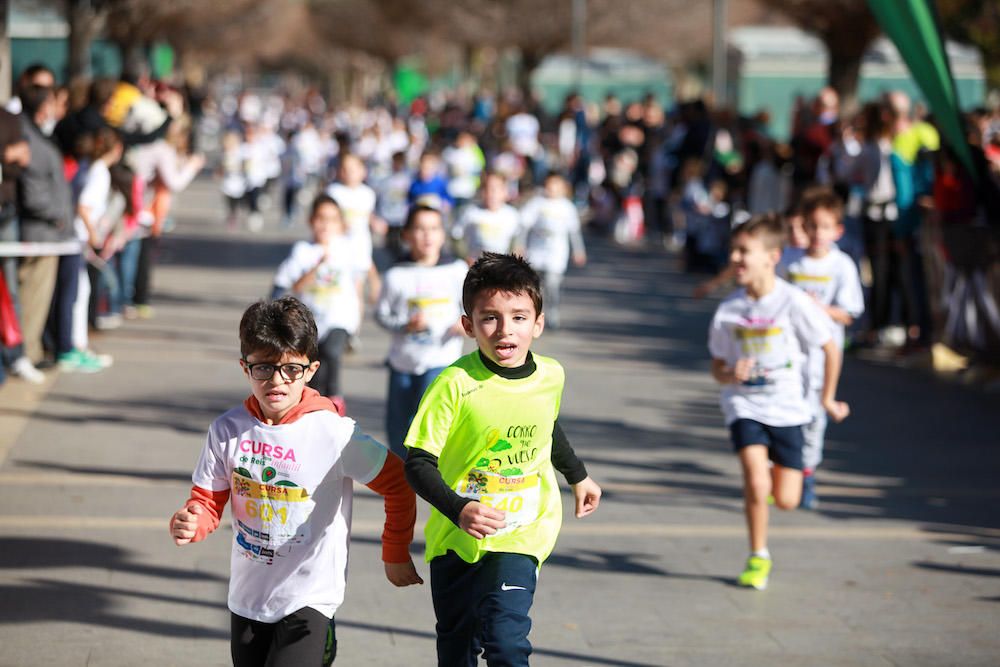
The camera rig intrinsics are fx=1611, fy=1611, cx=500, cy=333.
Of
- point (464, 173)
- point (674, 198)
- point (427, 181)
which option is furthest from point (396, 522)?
point (674, 198)

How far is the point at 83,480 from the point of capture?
28.6 ft

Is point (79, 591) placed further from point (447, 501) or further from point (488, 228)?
point (488, 228)

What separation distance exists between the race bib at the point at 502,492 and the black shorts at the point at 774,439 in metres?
2.48

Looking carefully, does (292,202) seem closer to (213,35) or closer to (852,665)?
(852,665)

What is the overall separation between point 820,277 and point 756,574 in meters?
2.50

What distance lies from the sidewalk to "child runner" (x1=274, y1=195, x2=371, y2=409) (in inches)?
37.2

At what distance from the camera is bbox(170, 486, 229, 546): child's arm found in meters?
4.23

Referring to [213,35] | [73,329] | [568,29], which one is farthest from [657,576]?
[213,35]

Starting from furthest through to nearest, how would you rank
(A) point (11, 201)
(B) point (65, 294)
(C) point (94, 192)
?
(C) point (94, 192), (B) point (65, 294), (A) point (11, 201)

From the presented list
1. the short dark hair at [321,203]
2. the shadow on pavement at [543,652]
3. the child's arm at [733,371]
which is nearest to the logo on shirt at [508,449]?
the shadow on pavement at [543,652]

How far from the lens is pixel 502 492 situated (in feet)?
15.3

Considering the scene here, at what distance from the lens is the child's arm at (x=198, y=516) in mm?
4227

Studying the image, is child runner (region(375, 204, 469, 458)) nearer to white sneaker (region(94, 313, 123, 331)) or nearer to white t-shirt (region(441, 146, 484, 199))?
white sneaker (region(94, 313, 123, 331))

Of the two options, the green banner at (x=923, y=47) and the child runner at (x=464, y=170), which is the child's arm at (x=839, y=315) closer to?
the green banner at (x=923, y=47)
